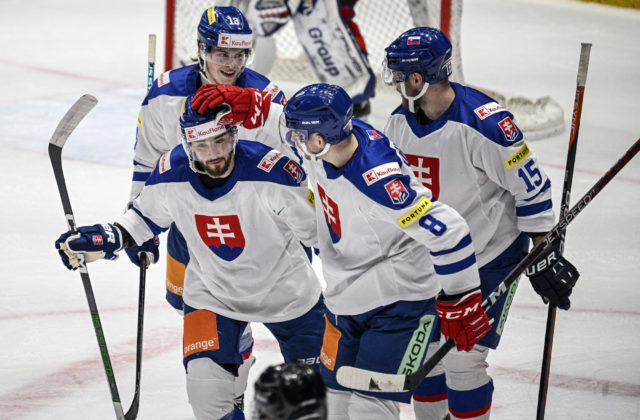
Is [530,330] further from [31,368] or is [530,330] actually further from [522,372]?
[31,368]

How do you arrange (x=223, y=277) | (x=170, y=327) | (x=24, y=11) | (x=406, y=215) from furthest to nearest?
(x=24, y=11) < (x=170, y=327) < (x=223, y=277) < (x=406, y=215)

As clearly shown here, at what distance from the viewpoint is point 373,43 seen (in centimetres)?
768

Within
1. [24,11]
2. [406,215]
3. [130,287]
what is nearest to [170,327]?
[130,287]

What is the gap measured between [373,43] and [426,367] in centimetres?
537

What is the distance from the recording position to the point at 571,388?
345 centimetres

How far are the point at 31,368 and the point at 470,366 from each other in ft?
5.33

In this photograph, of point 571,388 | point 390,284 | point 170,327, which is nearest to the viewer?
point 390,284

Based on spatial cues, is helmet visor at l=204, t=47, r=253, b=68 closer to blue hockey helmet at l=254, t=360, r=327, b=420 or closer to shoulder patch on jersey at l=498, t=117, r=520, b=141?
shoulder patch on jersey at l=498, t=117, r=520, b=141

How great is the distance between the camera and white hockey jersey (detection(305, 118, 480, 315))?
2.36 metres

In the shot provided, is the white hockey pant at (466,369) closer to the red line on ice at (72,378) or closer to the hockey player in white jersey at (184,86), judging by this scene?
the hockey player in white jersey at (184,86)

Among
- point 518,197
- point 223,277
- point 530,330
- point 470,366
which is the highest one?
point 518,197

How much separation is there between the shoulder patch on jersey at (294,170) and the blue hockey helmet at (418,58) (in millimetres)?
364

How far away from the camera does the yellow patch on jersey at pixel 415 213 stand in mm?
2344

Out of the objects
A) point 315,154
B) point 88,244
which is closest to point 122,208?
point 88,244
